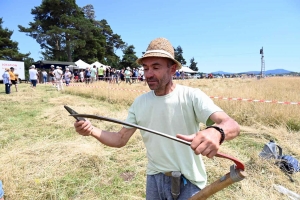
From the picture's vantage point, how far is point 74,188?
2.98 m

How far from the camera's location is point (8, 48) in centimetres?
3478

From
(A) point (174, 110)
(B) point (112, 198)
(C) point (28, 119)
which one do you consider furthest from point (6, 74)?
(A) point (174, 110)

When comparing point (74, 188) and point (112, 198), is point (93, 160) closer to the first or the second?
point (74, 188)

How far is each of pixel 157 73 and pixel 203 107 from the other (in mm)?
391

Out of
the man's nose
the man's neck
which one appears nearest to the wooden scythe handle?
the man's neck

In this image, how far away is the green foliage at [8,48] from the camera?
33.0 metres

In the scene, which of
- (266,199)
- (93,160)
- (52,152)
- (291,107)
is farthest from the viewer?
(291,107)

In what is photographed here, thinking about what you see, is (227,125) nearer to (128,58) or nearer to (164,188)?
(164,188)

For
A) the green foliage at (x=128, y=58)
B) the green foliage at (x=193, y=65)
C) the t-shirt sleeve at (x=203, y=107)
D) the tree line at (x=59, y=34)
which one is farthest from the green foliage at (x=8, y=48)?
the green foliage at (x=193, y=65)

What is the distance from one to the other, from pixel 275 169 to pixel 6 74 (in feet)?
42.4

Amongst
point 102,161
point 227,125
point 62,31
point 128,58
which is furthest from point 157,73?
point 128,58

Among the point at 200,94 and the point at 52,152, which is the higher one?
the point at 200,94

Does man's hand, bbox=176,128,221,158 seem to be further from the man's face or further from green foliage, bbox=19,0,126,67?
green foliage, bbox=19,0,126,67

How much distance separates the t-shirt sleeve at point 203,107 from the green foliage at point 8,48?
38822mm
